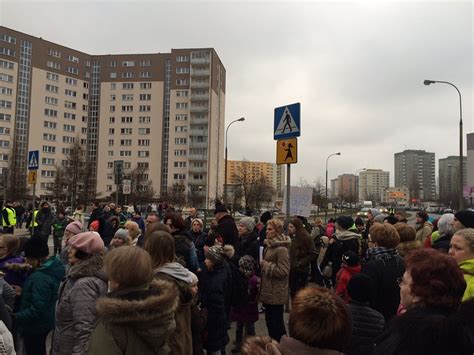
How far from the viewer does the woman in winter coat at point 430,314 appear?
1.83 metres

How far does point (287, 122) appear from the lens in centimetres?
729

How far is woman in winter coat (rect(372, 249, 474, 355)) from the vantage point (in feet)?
6.00

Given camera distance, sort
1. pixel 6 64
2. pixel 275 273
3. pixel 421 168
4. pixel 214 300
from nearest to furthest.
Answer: pixel 214 300, pixel 275 273, pixel 6 64, pixel 421 168

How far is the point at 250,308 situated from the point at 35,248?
3194 mm

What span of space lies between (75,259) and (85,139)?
3895 inches

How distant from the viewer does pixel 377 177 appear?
571 feet

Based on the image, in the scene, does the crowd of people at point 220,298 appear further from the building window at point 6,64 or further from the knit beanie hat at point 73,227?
the building window at point 6,64

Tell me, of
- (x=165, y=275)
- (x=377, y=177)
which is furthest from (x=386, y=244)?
(x=377, y=177)

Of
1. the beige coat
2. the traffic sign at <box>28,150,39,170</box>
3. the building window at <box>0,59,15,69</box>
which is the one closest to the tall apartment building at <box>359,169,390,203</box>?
the building window at <box>0,59,15,69</box>

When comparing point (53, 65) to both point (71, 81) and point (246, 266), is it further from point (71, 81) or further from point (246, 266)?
point (246, 266)

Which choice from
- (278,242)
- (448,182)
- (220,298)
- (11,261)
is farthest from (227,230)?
(448,182)

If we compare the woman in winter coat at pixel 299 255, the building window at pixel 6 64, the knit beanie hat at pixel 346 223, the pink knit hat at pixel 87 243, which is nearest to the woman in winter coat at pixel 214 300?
the pink knit hat at pixel 87 243

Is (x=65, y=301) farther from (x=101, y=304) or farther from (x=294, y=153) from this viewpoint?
(x=294, y=153)

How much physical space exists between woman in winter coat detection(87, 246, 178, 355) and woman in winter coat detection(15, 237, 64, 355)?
1.59m
